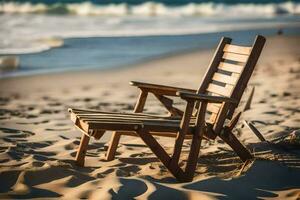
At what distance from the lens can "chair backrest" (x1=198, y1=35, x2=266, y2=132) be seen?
4871 mm

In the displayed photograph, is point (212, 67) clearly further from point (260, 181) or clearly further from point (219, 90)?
point (260, 181)

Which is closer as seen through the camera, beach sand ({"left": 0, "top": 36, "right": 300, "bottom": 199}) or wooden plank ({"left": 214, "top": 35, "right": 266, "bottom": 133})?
beach sand ({"left": 0, "top": 36, "right": 300, "bottom": 199})

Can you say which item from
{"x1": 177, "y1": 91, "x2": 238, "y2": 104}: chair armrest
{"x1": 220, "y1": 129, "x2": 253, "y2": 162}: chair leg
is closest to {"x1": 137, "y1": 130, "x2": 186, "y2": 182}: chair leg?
{"x1": 177, "y1": 91, "x2": 238, "y2": 104}: chair armrest

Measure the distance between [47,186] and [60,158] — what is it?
1.01 m

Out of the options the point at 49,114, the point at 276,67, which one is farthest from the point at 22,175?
the point at 276,67

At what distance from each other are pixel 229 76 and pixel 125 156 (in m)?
1.36

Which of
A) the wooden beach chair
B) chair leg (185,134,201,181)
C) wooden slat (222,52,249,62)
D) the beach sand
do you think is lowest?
the beach sand

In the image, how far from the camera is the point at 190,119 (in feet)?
16.1

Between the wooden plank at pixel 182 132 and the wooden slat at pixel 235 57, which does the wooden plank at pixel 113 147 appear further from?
the wooden slat at pixel 235 57

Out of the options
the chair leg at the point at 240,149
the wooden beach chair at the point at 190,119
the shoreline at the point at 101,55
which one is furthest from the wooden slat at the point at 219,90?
the shoreline at the point at 101,55

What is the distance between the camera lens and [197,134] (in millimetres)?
4562

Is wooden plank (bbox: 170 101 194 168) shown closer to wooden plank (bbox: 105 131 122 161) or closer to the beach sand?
the beach sand

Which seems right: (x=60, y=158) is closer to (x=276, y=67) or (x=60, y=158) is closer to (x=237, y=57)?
(x=237, y=57)

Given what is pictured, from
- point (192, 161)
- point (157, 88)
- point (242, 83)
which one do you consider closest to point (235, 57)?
point (242, 83)
